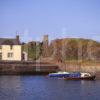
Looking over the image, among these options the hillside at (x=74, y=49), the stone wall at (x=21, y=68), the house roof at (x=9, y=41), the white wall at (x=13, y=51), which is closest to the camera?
the stone wall at (x=21, y=68)

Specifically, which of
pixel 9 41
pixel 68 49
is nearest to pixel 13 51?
pixel 9 41

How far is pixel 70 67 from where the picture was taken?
98.6 meters

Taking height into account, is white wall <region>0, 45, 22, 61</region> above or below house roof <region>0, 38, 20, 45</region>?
below

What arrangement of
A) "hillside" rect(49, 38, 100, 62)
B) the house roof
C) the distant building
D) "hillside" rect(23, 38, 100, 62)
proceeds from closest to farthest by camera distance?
the distant building → the house roof → "hillside" rect(49, 38, 100, 62) → "hillside" rect(23, 38, 100, 62)

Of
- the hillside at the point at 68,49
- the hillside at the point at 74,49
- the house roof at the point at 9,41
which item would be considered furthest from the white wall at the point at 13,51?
the hillside at the point at 68,49

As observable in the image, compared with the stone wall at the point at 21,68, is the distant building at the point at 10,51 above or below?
above

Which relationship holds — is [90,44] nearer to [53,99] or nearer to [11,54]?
[11,54]

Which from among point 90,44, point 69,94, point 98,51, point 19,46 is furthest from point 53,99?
point 90,44

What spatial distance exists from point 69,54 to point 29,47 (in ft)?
54.9

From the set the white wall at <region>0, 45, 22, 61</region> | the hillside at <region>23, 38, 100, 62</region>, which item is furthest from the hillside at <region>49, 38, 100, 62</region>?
the white wall at <region>0, 45, 22, 61</region>

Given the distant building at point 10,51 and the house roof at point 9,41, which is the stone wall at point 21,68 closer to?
the distant building at point 10,51

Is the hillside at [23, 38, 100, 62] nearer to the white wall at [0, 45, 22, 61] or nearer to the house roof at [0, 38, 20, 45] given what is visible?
the house roof at [0, 38, 20, 45]

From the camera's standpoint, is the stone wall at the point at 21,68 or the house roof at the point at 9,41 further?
the house roof at the point at 9,41

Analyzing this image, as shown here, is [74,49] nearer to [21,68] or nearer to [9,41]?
[9,41]
